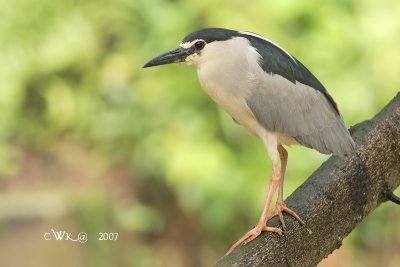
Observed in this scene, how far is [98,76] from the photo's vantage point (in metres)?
3.94

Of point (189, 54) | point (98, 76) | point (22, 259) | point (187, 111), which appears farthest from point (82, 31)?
point (189, 54)

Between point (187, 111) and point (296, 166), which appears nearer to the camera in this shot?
point (296, 166)

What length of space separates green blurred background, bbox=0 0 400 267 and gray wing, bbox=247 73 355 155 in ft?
4.30

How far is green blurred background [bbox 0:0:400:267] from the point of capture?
341 centimetres

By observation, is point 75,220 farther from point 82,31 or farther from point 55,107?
point 82,31

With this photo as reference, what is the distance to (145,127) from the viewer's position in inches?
146

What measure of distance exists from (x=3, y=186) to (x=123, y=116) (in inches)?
29.0

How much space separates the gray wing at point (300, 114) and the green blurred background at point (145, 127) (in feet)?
4.30

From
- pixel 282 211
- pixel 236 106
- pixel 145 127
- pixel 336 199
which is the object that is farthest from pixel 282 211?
pixel 145 127

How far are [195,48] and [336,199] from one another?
48 centimetres

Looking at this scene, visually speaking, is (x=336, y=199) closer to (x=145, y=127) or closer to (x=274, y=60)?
(x=274, y=60)

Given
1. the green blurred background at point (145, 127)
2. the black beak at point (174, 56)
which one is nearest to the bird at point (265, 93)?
the black beak at point (174, 56)

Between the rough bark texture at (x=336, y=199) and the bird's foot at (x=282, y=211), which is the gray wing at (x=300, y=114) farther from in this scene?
the bird's foot at (x=282, y=211)

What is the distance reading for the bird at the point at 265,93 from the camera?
1.81m
